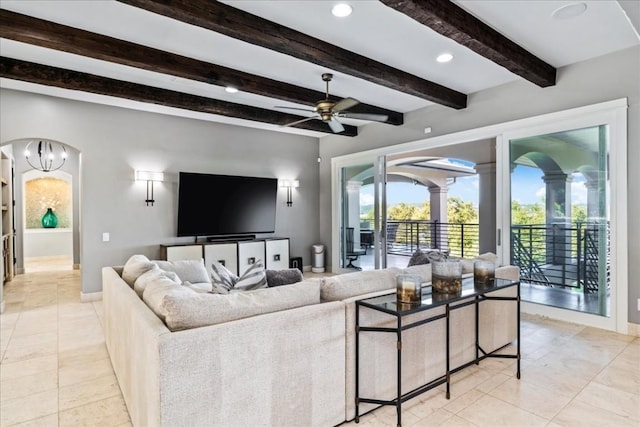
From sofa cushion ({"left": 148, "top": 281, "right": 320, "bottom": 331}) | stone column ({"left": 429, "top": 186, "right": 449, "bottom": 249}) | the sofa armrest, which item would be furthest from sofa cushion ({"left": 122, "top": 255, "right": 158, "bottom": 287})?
stone column ({"left": 429, "top": 186, "right": 449, "bottom": 249})

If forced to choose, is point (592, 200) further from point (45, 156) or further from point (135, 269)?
point (45, 156)

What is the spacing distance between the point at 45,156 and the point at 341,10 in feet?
26.4

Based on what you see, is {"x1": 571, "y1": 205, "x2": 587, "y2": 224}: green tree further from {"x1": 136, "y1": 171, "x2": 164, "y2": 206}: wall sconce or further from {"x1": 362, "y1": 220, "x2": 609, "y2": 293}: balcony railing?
{"x1": 136, "y1": 171, "x2": 164, "y2": 206}: wall sconce

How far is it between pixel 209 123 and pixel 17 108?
104 inches

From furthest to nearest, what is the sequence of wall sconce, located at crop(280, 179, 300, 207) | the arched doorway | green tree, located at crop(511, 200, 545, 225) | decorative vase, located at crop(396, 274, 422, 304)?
the arched doorway < wall sconce, located at crop(280, 179, 300, 207) < green tree, located at crop(511, 200, 545, 225) < decorative vase, located at crop(396, 274, 422, 304)

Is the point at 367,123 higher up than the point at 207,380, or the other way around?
the point at 367,123

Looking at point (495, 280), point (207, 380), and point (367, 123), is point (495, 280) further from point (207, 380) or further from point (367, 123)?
point (367, 123)

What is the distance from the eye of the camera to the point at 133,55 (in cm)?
352

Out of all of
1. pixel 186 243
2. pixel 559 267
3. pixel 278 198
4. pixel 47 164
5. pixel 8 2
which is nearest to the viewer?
pixel 8 2

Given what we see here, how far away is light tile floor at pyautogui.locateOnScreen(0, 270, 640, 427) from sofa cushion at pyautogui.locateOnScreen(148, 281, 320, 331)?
2.85ft

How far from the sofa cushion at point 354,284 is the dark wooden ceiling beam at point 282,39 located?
7.09 feet

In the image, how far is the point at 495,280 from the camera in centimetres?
286

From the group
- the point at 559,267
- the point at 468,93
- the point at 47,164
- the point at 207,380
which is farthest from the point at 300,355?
the point at 47,164

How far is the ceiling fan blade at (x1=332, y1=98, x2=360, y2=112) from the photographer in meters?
3.92
